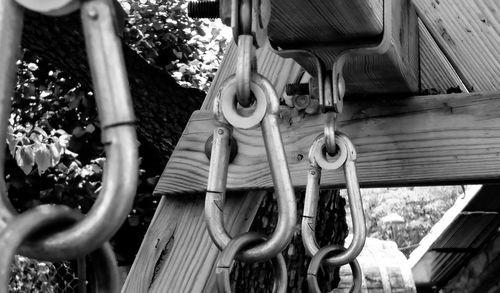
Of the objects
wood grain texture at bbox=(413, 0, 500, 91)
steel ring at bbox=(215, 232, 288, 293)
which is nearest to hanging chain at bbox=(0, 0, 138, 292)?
steel ring at bbox=(215, 232, 288, 293)

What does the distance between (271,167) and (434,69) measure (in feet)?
3.44

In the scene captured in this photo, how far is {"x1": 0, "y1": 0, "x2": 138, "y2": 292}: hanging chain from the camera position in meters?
0.50

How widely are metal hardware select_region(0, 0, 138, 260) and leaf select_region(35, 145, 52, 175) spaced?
11.0 ft

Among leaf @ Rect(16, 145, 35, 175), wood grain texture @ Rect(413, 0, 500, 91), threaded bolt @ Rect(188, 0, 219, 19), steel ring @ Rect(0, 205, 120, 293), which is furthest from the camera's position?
leaf @ Rect(16, 145, 35, 175)

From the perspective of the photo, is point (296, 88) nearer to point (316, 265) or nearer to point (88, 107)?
point (316, 265)

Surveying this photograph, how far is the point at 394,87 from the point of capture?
5.70 feet

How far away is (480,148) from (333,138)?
0.44m

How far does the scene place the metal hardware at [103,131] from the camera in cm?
50

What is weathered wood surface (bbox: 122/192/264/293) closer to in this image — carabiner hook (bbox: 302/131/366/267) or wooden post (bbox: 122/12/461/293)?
wooden post (bbox: 122/12/461/293)

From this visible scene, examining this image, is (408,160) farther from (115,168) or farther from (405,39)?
(115,168)

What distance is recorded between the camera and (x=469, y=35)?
72.6 inches

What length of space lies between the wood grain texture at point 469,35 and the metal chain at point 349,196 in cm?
54

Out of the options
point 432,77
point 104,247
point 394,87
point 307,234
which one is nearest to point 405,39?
point 394,87

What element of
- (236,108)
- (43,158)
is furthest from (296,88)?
(43,158)
